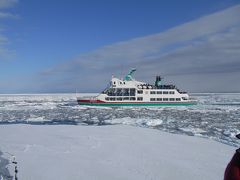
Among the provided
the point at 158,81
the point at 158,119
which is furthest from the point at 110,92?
the point at 158,119

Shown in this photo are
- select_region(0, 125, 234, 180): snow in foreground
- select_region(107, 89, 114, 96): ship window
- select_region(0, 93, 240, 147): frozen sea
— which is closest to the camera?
select_region(0, 125, 234, 180): snow in foreground

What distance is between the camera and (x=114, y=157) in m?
7.59

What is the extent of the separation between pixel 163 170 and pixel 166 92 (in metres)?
35.7

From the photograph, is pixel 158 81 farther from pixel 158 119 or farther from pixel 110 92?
pixel 158 119

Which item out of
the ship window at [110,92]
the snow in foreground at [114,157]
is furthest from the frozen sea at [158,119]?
the ship window at [110,92]

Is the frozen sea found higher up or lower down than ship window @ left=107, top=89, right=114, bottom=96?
lower down

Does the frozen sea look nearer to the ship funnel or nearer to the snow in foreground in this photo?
the snow in foreground

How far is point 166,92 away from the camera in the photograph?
41531 mm

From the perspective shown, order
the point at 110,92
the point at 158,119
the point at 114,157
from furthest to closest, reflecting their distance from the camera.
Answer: the point at 110,92 → the point at 158,119 → the point at 114,157

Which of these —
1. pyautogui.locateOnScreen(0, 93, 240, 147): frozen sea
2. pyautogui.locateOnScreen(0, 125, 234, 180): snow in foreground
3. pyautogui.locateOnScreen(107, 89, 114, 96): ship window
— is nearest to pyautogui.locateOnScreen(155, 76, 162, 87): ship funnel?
pyautogui.locateOnScreen(107, 89, 114, 96): ship window

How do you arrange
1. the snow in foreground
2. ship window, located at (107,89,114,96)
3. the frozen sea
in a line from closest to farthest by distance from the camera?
the snow in foreground
the frozen sea
ship window, located at (107,89,114,96)

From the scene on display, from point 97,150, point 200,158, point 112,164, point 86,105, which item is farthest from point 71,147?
point 86,105

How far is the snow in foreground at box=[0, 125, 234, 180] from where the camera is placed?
607cm

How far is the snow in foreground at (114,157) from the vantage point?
6.07m
